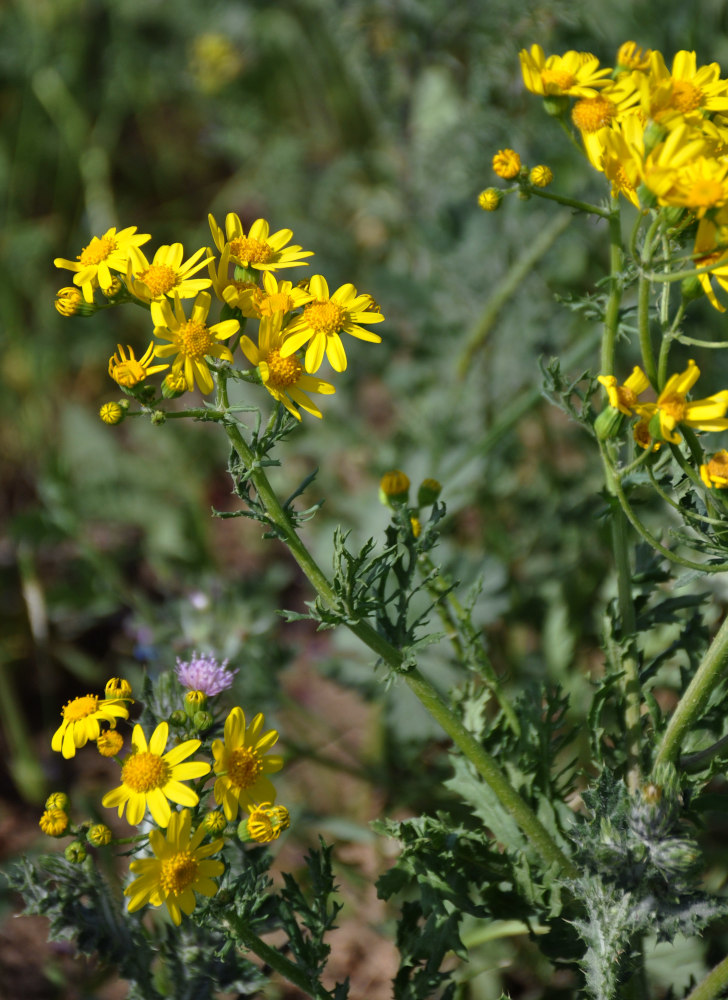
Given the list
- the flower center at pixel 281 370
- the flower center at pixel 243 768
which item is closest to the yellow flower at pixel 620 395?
the flower center at pixel 281 370

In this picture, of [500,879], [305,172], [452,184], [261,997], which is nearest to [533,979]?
[261,997]

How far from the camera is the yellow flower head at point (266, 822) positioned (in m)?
1.58

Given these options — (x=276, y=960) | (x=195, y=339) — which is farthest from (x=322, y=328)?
(x=276, y=960)

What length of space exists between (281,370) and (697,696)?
98cm

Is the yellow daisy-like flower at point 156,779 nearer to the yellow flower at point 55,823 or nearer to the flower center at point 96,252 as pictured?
the yellow flower at point 55,823

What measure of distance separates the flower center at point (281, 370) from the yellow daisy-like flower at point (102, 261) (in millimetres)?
320

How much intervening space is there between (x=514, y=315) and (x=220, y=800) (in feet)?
8.37

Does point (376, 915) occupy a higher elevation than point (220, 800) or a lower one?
lower

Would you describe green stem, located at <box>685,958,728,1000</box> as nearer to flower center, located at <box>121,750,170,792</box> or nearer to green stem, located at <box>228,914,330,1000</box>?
green stem, located at <box>228,914,330,1000</box>

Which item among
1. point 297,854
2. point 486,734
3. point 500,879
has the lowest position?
point 297,854

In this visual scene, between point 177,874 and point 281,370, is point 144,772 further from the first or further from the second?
point 281,370

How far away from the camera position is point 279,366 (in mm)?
1566

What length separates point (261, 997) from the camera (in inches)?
94.1

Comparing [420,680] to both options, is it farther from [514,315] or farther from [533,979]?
[514,315]
